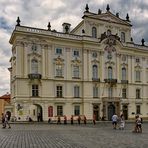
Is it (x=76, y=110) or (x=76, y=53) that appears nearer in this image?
(x=76, y=110)

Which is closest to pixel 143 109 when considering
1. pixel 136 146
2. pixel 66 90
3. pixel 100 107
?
pixel 100 107

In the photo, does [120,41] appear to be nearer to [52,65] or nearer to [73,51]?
[73,51]

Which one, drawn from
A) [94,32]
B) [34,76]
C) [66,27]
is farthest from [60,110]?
[66,27]

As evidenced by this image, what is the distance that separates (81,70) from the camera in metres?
67.4

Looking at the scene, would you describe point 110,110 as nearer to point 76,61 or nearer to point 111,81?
point 111,81

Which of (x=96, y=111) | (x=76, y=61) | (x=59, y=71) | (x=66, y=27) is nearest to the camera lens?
(x=59, y=71)

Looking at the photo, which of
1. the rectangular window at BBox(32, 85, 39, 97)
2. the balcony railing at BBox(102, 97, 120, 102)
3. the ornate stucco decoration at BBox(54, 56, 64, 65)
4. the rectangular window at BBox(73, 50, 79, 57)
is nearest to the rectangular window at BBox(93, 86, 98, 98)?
the balcony railing at BBox(102, 97, 120, 102)

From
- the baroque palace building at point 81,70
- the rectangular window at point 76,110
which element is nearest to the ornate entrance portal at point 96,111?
the baroque palace building at point 81,70

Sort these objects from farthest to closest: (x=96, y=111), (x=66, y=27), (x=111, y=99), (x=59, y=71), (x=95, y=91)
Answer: (x=66, y=27) → (x=111, y=99) → (x=95, y=91) → (x=96, y=111) → (x=59, y=71)

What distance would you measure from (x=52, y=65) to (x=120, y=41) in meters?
17.3

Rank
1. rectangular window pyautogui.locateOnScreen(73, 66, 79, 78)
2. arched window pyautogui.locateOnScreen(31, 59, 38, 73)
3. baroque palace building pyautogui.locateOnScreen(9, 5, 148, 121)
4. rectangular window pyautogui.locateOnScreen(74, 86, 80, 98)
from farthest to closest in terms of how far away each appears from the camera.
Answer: rectangular window pyautogui.locateOnScreen(73, 66, 79, 78)
rectangular window pyautogui.locateOnScreen(74, 86, 80, 98)
arched window pyautogui.locateOnScreen(31, 59, 38, 73)
baroque palace building pyautogui.locateOnScreen(9, 5, 148, 121)

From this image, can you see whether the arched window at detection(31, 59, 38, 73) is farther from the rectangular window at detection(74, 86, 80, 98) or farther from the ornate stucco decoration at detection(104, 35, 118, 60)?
the ornate stucco decoration at detection(104, 35, 118, 60)

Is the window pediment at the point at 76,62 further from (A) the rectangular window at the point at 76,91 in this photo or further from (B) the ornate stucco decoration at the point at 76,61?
(A) the rectangular window at the point at 76,91

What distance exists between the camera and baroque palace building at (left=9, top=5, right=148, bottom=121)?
6125cm
